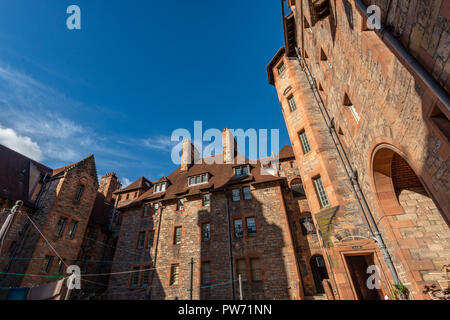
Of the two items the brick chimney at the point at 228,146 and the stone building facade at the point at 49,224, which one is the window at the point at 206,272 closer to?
the stone building facade at the point at 49,224

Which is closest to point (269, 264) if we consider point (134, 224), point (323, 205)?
point (323, 205)

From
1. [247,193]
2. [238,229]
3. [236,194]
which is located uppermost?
[236,194]

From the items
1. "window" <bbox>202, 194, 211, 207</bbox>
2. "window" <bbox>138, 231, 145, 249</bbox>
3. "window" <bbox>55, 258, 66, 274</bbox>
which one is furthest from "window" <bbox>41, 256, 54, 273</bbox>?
"window" <bbox>202, 194, 211, 207</bbox>

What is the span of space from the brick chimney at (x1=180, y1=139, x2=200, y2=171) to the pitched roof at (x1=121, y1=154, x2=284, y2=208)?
60cm

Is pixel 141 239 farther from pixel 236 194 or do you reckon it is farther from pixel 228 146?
pixel 228 146

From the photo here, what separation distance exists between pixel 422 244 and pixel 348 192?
159 inches

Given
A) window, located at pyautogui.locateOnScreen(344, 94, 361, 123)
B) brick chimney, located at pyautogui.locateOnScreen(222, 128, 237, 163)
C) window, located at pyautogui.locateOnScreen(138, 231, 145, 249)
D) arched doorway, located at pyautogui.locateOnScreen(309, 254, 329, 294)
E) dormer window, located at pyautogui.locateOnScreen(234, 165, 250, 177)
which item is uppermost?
brick chimney, located at pyautogui.locateOnScreen(222, 128, 237, 163)

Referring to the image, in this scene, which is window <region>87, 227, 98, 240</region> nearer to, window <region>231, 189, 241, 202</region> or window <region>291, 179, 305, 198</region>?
window <region>231, 189, 241, 202</region>

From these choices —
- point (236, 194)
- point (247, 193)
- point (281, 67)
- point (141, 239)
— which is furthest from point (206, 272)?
point (281, 67)

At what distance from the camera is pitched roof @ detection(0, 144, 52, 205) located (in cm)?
1858

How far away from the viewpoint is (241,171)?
70.4 ft

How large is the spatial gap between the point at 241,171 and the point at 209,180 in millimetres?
3611

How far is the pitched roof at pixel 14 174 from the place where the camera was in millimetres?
18578

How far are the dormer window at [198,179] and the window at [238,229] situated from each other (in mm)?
5967
